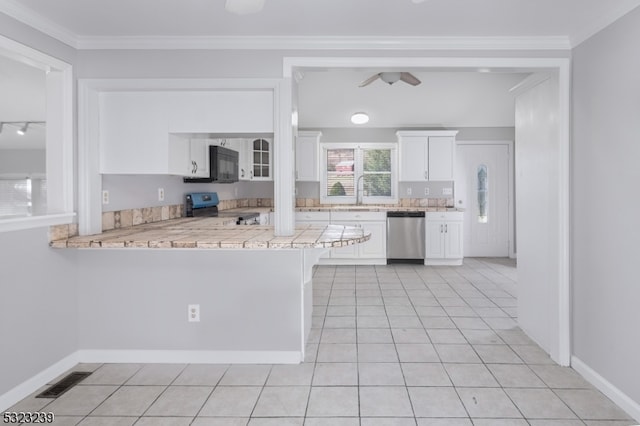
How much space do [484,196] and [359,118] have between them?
2.44 metres

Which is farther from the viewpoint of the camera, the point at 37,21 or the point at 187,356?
the point at 187,356

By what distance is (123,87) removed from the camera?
2795 mm

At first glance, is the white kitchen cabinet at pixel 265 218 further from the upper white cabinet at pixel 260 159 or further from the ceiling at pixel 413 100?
the ceiling at pixel 413 100

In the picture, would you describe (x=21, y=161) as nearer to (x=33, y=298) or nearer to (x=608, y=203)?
(x=33, y=298)

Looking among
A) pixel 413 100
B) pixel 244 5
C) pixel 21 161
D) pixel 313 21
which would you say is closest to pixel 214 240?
pixel 244 5

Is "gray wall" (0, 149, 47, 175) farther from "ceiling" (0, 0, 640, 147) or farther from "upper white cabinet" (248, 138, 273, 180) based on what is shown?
"upper white cabinet" (248, 138, 273, 180)

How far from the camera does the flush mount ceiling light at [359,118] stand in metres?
6.31

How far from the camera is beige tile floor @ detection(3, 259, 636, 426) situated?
213 centimetres

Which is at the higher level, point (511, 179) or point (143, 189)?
point (511, 179)

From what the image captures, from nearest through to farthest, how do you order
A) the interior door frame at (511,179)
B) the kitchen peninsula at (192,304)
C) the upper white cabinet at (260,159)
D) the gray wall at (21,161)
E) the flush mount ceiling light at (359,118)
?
the kitchen peninsula at (192,304) → the gray wall at (21,161) → the upper white cabinet at (260,159) → the flush mount ceiling light at (359,118) → the interior door frame at (511,179)

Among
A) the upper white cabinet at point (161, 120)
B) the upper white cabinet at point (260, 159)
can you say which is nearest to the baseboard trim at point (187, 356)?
the upper white cabinet at point (161, 120)

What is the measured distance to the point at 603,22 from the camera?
236cm

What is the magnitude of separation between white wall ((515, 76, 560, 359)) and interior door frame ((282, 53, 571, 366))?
0.03 m

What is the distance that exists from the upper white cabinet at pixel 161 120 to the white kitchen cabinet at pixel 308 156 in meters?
3.61
